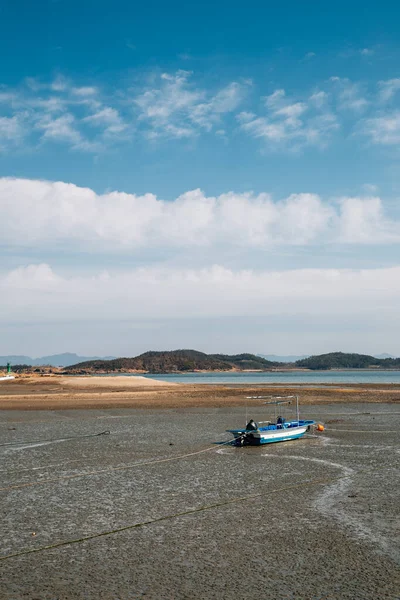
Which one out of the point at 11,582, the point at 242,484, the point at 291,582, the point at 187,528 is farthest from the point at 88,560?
the point at 242,484

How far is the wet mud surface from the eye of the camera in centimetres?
1180

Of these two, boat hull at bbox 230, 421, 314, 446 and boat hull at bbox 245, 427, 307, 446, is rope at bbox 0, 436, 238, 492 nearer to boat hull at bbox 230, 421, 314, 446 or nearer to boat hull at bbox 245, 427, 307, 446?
boat hull at bbox 230, 421, 314, 446

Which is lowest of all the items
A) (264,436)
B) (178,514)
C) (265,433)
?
(178,514)

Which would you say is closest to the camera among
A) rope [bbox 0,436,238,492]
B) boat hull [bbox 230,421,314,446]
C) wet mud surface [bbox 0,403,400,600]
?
wet mud surface [bbox 0,403,400,600]

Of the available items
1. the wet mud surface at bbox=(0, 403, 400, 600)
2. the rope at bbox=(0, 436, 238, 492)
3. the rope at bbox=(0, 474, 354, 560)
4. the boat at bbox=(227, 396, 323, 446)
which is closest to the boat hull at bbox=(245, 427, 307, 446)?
the boat at bbox=(227, 396, 323, 446)

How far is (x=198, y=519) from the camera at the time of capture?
16688 mm

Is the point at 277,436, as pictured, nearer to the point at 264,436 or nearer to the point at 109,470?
the point at 264,436

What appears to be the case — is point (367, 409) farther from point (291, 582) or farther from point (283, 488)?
point (291, 582)

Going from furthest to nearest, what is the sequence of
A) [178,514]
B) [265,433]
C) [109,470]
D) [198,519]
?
[265,433], [109,470], [178,514], [198,519]

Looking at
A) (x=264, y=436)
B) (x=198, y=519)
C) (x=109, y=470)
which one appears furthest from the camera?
(x=264, y=436)

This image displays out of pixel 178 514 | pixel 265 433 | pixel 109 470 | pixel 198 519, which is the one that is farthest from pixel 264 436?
pixel 198 519

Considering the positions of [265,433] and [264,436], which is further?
[265,433]

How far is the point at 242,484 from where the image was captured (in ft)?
70.4

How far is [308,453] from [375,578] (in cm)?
1743
